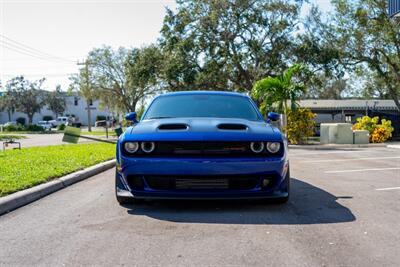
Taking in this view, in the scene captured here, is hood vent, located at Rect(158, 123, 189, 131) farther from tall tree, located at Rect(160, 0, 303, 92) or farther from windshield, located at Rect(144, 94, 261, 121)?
tall tree, located at Rect(160, 0, 303, 92)

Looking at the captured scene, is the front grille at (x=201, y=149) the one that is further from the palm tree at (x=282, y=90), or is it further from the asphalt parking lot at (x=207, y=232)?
the palm tree at (x=282, y=90)

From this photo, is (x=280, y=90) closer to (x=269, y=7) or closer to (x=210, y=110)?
(x=269, y=7)

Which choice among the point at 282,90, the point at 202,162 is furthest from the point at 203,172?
the point at 282,90

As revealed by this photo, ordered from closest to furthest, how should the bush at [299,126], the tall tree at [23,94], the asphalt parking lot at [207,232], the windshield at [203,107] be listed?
the asphalt parking lot at [207,232]
the windshield at [203,107]
the bush at [299,126]
the tall tree at [23,94]

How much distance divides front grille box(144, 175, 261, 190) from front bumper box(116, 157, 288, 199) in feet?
0.09

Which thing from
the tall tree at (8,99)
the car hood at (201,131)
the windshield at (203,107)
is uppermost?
the tall tree at (8,99)

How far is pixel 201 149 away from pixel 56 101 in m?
77.1

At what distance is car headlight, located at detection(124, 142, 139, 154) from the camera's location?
470cm

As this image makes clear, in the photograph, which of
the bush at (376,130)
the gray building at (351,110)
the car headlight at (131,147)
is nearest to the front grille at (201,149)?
the car headlight at (131,147)

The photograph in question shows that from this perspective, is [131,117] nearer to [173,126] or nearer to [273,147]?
[173,126]

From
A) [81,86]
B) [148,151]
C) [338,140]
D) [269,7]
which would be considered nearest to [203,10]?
[269,7]

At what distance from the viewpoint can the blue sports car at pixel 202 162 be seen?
179 inches

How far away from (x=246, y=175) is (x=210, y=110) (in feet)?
5.08

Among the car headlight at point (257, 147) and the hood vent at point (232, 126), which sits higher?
the hood vent at point (232, 126)
